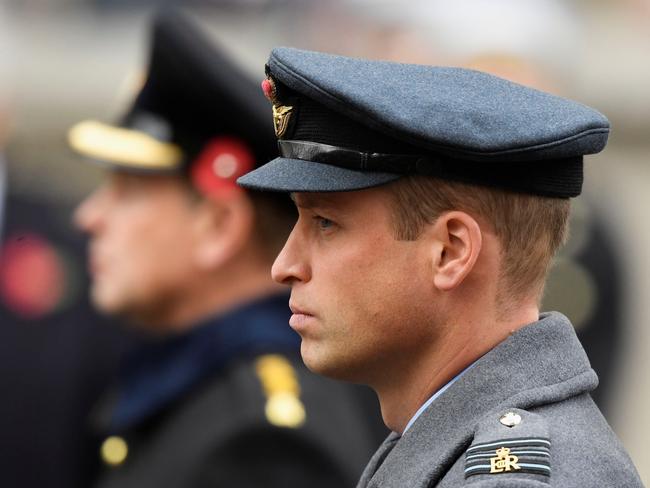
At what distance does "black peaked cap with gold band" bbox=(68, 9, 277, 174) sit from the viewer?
15.6 feet

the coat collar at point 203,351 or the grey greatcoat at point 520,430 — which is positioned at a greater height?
the grey greatcoat at point 520,430

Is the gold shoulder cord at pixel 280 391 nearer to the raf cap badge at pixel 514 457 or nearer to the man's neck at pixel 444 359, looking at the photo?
the man's neck at pixel 444 359

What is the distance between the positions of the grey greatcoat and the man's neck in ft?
0.12

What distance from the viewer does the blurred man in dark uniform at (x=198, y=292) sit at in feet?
14.3

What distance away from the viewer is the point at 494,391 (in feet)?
8.14

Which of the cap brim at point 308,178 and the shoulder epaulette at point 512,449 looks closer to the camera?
the shoulder epaulette at point 512,449

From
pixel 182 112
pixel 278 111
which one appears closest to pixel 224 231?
pixel 182 112

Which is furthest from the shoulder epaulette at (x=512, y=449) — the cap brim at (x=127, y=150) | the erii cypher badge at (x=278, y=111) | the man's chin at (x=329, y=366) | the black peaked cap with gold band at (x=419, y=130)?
the cap brim at (x=127, y=150)

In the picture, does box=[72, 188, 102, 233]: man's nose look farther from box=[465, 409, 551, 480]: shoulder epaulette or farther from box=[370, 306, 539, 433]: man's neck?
box=[465, 409, 551, 480]: shoulder epaulette

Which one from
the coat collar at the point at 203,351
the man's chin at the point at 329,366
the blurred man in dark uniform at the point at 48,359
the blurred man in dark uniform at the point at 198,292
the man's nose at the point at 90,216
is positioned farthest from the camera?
the blurred man in dark uniform at the point at 48,359

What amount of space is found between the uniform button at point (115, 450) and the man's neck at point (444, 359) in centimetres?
222

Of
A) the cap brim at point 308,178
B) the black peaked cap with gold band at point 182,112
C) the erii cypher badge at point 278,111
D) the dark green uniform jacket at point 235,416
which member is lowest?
the dark green uniform jacket at point 235,416

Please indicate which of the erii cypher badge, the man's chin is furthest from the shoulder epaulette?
the erii cypher badge

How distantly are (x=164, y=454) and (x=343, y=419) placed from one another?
1.75 feet
